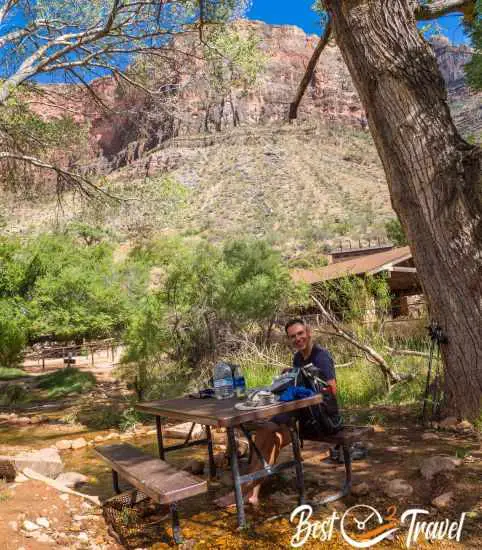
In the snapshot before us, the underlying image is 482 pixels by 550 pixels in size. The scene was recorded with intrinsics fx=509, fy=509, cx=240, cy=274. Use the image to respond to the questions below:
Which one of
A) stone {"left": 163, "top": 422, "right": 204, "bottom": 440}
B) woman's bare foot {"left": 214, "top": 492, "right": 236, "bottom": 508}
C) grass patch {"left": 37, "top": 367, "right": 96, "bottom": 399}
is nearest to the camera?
woman's bare foot {"left": 214, "top": 492, "right": 236, "bottom": 508}

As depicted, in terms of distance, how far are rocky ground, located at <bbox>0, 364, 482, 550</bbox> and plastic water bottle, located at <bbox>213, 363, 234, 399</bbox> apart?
791 mm

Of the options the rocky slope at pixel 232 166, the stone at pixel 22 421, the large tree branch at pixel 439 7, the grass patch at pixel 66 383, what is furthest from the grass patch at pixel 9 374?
the large tree branch at pixel 439 7

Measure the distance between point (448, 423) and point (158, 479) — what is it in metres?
3.10

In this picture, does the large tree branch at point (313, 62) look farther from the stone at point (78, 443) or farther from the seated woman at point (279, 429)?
the stone at point (78, 443)

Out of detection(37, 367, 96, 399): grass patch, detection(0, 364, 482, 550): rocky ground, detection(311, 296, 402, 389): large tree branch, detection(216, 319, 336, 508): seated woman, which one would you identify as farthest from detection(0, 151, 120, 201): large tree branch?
detection(216, 319, 336, 508): seated woman

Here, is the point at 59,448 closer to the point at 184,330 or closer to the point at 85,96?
the point at 184,330

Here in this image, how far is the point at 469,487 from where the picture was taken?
3.42 metres

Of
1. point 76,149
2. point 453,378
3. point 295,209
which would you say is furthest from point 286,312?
point 295,209

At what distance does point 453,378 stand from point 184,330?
21.9ft

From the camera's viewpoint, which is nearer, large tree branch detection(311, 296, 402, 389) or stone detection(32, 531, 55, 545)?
stone detection(32, 531, 55, 545)

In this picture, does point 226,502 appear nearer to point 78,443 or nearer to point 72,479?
point 72,479

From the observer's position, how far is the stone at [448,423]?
489 centimetres

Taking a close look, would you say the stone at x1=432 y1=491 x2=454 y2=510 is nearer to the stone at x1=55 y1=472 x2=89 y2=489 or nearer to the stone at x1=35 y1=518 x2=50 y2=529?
the stone at x1=35 y1=518 x2=50 y2=529

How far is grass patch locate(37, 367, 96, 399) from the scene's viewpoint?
14266mm
